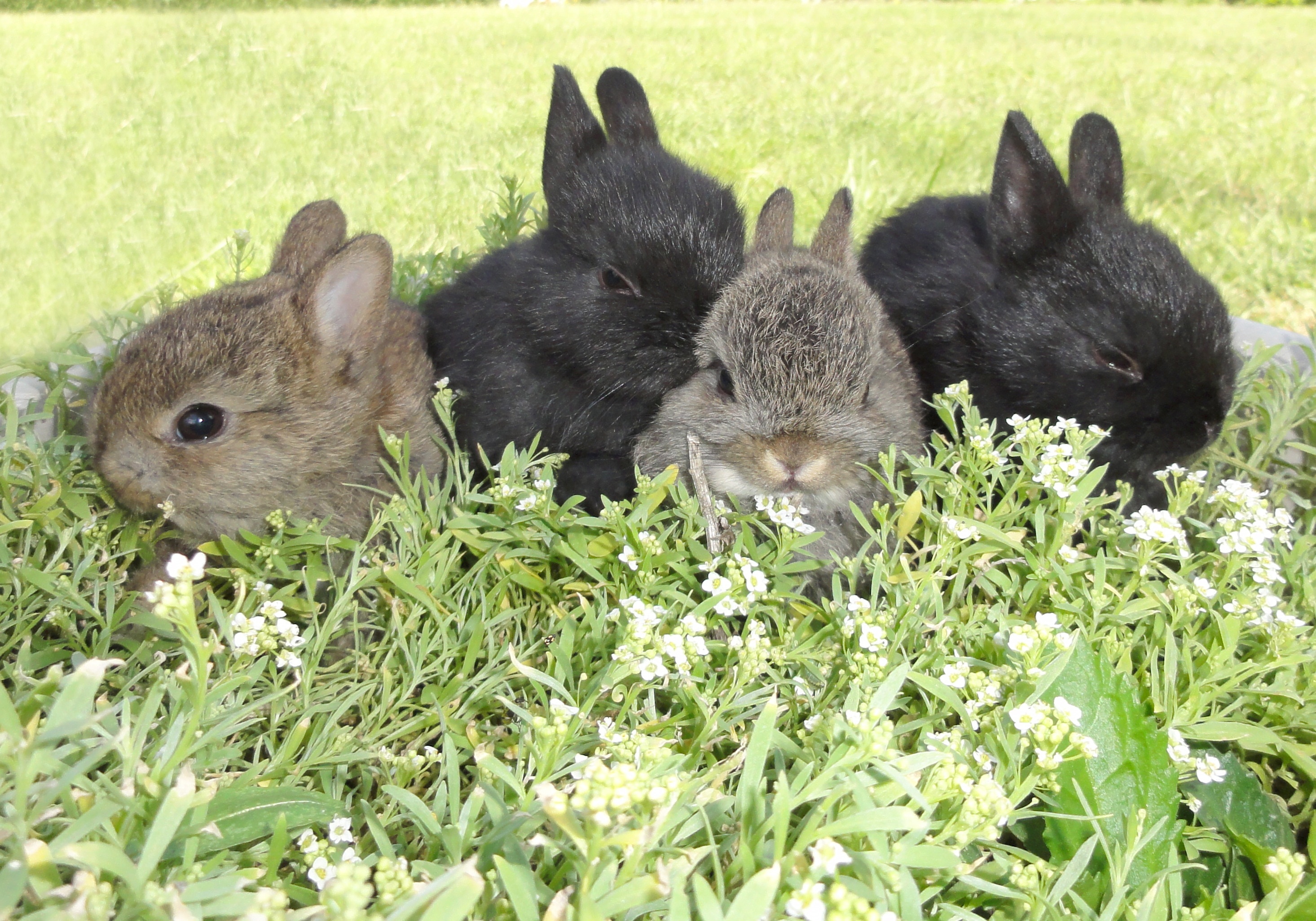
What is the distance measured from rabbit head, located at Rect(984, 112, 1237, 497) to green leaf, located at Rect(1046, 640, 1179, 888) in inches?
35.1

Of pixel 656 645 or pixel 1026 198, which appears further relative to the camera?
pixel 1026 198

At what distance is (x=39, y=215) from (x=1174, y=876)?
181 inches

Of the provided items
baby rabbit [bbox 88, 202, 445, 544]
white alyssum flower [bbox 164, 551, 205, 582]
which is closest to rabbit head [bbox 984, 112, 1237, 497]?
baby rabbit [bbox 88, 202, 445, 544]

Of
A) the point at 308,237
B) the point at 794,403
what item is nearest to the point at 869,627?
the point at 794,403

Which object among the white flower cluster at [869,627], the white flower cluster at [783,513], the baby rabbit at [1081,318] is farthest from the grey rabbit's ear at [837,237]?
the white flower cluster at [869,627]

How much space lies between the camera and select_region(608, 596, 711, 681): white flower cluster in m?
1.47

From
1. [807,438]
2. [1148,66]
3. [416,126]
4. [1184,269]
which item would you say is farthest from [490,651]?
[1148,66]

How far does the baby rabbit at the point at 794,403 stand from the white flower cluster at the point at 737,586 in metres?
0.38

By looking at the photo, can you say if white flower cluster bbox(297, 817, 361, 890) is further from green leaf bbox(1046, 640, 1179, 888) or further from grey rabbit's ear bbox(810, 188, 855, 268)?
grey rabbit's ear bbox(810, 188, 855, 268)

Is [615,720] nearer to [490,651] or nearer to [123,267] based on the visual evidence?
[490,651]

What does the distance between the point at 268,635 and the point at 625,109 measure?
172cm

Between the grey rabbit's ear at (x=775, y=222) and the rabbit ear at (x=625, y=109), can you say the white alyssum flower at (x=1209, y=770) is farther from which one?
the rabbit ear at (x=625, y=109)

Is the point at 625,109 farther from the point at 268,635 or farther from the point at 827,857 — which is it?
the point at 827,857

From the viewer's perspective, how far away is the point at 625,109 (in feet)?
8.90
